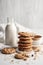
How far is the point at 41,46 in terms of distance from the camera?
1590 millimetres

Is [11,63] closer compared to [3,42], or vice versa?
[11,63]

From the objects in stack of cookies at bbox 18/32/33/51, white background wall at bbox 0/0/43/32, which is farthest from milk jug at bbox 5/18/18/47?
white background wall at bbox 0/0/43/32

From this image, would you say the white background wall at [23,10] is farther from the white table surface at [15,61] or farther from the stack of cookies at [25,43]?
the white table surface at [15,61]

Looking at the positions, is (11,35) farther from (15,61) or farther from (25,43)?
(15,61)

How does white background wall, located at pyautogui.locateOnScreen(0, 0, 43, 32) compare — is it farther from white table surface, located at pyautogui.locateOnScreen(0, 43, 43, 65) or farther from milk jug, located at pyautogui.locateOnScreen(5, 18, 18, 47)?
white table surface, located at pyautogui.locateOnScreen(0, 43, 43, 65)

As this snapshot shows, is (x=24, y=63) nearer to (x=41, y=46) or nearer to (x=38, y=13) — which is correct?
(x=41, y=46)

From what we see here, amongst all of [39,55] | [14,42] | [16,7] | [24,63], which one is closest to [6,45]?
[14,42]

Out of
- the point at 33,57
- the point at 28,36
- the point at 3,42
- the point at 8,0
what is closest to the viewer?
the point at 33,57

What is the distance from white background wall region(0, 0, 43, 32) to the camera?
10.0 ft

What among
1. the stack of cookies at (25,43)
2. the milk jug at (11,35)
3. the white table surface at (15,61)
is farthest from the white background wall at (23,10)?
the white table surface at (15,61)

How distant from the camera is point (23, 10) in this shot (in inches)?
122

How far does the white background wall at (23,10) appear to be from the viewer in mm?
3061

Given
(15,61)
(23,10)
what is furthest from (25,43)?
(23,10)

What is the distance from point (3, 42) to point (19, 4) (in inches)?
57.7
